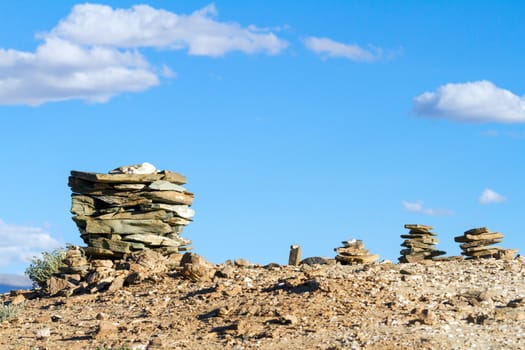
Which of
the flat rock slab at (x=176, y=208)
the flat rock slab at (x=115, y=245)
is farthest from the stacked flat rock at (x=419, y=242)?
the flat rock slab at (x=115, y=245)

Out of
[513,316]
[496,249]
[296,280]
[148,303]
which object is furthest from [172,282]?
[496,249]

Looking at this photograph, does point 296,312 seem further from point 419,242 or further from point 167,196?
point 419,242

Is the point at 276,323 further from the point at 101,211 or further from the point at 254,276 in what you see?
the point at 101,211

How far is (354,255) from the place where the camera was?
2155 centimetres

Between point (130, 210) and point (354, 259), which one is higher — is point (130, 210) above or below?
above

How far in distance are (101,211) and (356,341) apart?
10.8m

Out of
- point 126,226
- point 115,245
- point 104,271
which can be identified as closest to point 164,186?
point 126,226

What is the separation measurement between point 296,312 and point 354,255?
8202 millimetres

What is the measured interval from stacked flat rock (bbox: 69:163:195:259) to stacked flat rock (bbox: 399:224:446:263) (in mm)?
8009

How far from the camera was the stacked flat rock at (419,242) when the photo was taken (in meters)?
26.2

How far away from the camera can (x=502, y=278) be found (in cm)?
1644

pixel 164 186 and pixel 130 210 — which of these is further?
pixel 130 210

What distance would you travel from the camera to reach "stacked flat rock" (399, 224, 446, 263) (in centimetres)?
2620

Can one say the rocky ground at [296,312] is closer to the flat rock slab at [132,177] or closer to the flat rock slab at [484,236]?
the flat rock slab at [132,177]
